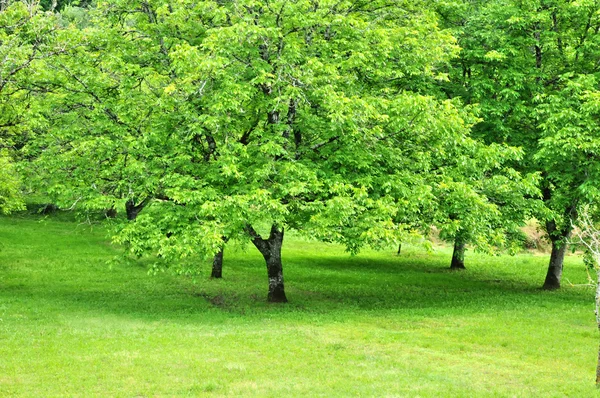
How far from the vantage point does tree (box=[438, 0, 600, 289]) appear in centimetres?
2495

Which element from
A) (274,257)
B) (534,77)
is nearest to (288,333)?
(274,257)

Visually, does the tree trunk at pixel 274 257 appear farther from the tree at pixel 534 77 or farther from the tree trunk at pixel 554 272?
the tree trunk at pixel 554 272

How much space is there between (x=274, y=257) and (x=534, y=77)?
14747mm

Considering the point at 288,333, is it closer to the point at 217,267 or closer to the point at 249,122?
the point at 249,122

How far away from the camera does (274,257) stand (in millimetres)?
23531

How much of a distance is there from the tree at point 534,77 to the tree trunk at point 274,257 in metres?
10.0

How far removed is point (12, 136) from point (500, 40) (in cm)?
2424

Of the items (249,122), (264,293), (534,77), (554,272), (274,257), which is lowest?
(264,293)

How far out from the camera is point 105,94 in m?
24.0

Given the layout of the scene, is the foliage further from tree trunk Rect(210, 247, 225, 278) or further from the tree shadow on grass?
tree trunk Rect(210, 247, 225, 278)

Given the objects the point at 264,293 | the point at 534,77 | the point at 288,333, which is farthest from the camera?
the point at 534,77

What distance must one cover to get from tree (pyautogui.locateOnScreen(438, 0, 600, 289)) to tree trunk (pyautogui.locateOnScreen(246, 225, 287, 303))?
10047 mm

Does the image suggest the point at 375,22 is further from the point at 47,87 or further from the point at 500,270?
the point at 500,270

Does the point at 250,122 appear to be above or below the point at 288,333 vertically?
above
